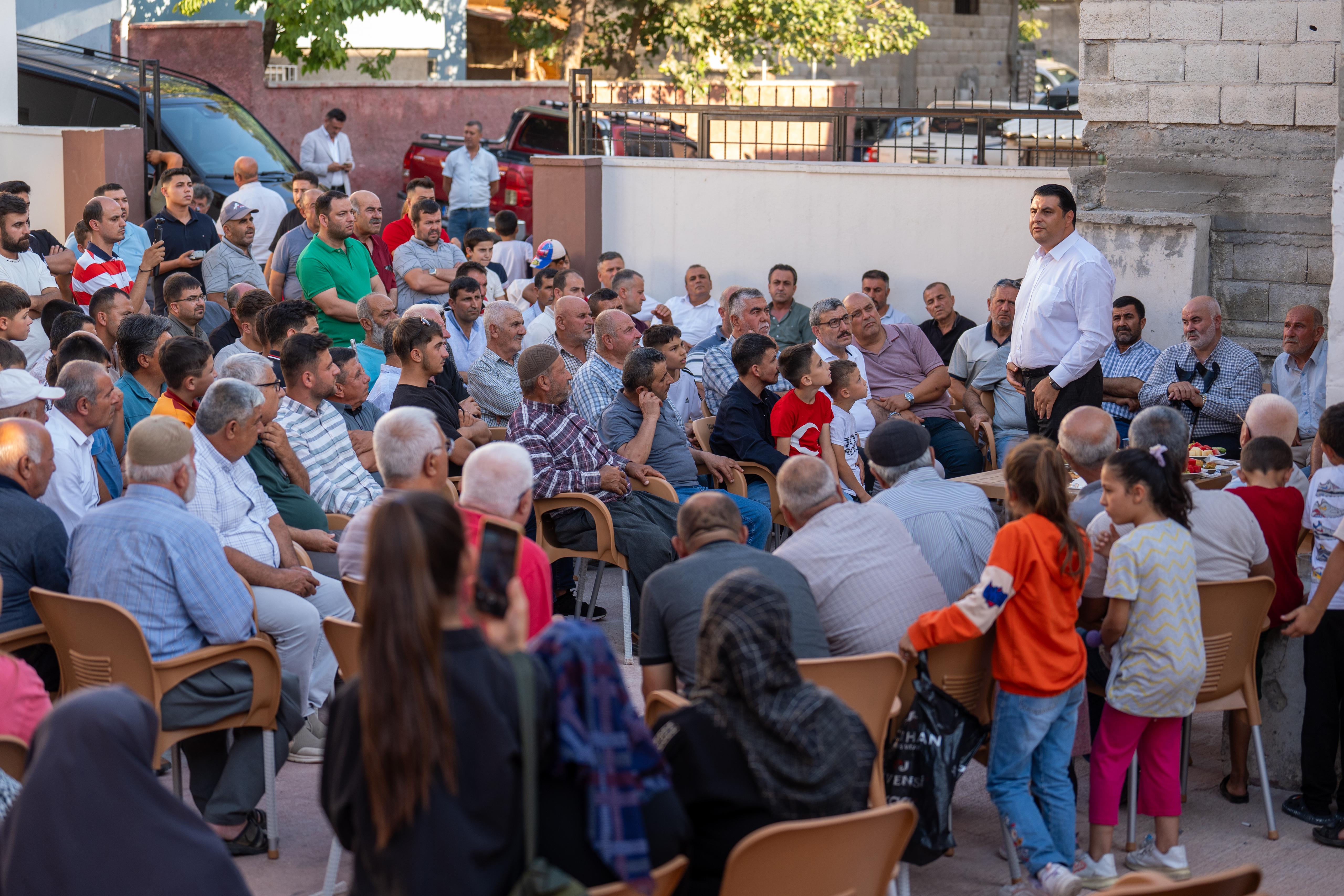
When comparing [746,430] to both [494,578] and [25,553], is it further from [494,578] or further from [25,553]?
[494,578]

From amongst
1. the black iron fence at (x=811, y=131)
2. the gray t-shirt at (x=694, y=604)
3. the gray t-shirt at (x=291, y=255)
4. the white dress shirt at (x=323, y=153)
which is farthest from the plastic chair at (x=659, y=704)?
the white dress shirt at (x=323, y=153)

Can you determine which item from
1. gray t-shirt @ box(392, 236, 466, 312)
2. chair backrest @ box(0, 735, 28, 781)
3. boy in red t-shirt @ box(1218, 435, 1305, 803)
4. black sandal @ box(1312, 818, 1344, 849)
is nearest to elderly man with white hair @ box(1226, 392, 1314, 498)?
boy in red t-shirt @ box(1218, 435, 1305, 803)

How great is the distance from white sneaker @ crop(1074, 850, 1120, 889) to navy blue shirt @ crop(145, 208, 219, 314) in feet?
25.3

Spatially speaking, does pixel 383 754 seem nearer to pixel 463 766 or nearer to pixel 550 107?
pixel 463 766

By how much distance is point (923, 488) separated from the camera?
4.70 meters

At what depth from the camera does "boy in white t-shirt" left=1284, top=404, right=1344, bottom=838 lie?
468 cm

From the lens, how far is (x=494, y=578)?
261 centimetres

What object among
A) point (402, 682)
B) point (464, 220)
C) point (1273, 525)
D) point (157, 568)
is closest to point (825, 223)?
point (464, 220)

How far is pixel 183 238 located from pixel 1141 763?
26.9ft

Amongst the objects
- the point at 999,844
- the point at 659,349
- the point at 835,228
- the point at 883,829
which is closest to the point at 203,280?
the point at 659,349

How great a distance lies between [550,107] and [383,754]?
653 inches

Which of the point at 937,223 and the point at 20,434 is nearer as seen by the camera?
the point at 20,434

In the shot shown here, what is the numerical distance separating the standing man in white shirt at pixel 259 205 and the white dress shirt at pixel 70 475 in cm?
659

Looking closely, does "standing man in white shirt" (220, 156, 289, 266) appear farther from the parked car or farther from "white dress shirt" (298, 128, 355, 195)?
"white dress shirt" (298, 128, 355, 195)
